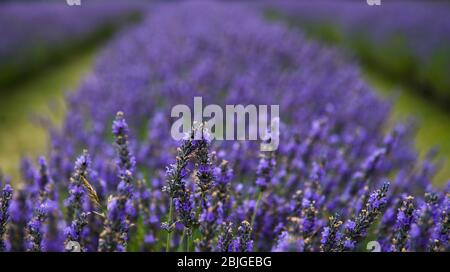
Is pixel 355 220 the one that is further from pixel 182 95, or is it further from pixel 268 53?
pixel 268 53

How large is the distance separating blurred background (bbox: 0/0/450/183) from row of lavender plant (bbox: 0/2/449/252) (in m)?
0.89

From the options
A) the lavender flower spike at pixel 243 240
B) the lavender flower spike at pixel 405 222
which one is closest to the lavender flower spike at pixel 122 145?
the lavender flower spike at pixel 243 240

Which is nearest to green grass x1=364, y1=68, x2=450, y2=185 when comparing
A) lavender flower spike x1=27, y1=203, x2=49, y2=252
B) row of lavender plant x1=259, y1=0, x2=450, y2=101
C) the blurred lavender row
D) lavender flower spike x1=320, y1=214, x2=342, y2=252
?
row of lavender plant x1=259, y1=0, x2=450, y2=101

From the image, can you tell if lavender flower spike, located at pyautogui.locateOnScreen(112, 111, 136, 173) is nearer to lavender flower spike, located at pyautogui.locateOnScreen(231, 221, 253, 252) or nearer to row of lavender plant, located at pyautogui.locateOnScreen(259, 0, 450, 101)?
lavender flower spike, located at pyautogui.locateOnScreen(231, 221, 253, 252)

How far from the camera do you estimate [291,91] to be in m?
3.88

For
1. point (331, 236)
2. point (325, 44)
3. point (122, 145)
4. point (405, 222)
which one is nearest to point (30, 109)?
point (122, 145)

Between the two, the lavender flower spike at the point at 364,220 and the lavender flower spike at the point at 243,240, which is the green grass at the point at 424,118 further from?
the lavender flower spike at the point at 243,240

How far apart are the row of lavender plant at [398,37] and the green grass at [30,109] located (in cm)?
497

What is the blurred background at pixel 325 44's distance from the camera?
16.3 ft

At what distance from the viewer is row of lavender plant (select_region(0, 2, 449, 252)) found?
4.63ft

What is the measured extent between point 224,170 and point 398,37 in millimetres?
6811

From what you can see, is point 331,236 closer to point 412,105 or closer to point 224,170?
point 224,170

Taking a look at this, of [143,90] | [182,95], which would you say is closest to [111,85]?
[143,90]

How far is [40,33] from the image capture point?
24.5ft
